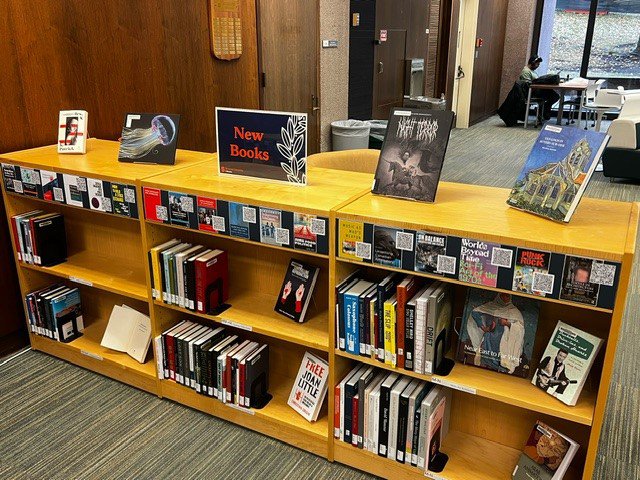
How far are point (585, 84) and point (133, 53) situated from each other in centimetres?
782

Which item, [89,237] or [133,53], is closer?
[89,237]

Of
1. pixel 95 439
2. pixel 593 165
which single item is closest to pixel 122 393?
pixel 95 439

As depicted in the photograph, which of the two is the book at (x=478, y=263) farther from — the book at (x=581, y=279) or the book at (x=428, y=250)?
the book at (x=581, y=279)

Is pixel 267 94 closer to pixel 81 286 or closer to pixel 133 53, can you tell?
pixel 133 53

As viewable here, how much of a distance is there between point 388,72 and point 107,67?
15.0 feet

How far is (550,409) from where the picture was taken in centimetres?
172

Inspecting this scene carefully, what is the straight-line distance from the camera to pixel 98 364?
9.21ft

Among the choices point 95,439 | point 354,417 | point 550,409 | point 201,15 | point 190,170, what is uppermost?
point 201,15

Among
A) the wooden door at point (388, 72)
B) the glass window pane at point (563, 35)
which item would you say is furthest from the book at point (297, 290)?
the glass window pane at point (563, 35)

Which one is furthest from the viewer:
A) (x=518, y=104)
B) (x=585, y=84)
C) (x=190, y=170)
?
(x=518, y=104)

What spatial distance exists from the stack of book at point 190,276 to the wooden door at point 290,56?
2.66 m

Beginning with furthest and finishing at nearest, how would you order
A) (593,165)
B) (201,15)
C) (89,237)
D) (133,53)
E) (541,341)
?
(201,15)
(133,53)
(89,237)
(541,341)
(593,165)

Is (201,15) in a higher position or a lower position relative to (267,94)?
higher

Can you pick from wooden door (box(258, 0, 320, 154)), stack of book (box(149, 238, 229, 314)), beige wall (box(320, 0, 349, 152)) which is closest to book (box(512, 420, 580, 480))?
stack of book (box(149, 238, 229, 314))
